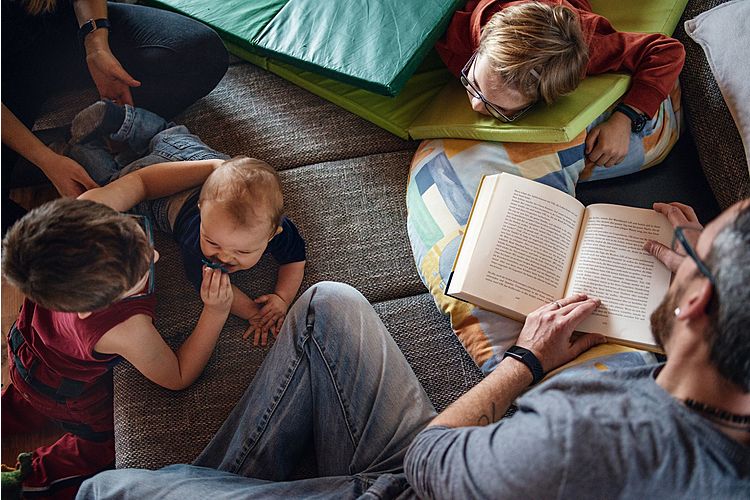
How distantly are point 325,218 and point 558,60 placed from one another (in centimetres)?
64

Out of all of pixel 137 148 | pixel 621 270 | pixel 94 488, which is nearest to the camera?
pixel 94 488

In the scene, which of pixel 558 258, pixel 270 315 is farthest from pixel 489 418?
pixel 270 315

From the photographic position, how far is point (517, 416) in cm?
94

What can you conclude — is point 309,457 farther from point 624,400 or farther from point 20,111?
point 20,111

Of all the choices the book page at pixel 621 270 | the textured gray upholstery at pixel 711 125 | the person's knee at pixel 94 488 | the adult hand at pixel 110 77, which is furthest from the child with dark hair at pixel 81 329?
the textured gray upholstery at pixel 711 125

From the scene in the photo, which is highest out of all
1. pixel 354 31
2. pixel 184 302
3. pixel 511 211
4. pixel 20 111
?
pixel 354 31

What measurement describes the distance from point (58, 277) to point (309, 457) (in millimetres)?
580

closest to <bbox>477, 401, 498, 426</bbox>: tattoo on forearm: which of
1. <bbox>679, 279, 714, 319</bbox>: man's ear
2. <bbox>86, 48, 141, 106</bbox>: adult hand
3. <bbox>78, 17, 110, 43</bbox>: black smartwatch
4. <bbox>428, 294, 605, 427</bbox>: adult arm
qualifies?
<bbox>428, 294, 605, 427</bbox>: adult arm

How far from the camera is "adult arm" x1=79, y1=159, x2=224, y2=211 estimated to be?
142 cm

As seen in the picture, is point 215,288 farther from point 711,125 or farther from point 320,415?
point 711,125

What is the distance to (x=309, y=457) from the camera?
1.26 metres

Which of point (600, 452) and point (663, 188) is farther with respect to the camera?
point (663, 188)

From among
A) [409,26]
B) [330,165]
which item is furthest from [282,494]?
[409,26]

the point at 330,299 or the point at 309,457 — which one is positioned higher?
the point at 330,299
